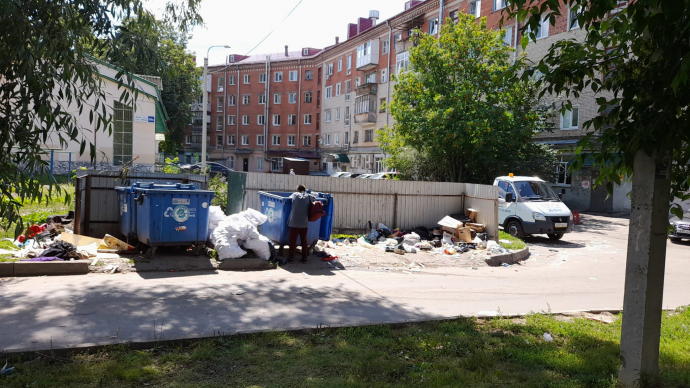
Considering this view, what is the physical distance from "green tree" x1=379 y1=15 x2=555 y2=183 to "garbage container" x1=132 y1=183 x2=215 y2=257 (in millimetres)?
14851

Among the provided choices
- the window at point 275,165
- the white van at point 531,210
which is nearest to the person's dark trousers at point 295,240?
the white van at point 531,210

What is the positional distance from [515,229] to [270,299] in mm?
11075

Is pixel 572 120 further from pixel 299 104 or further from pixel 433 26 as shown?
Result: pixel 299 104

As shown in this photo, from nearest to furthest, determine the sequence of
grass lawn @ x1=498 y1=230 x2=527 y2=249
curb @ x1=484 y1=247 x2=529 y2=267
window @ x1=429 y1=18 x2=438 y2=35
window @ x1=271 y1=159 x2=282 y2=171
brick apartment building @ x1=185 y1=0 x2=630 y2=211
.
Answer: curb @ x1=484 y1=247 x2=529 y2=267 < grass lawn @ x1=498 y1=230 x2=527 y2=249 < brick apartment building @ x1=185 y1=0 x2=630 y2=211 < window @ x1=429 y1=18 x2=438 y2=35 < window @ x1=271 y1=159 x2=282 y2=171

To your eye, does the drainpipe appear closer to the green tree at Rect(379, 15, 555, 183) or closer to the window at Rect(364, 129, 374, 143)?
the window at Rect(364, 129, 374, 143)

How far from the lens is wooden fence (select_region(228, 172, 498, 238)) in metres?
14.5

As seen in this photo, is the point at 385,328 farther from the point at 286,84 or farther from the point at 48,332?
the point at 286,84

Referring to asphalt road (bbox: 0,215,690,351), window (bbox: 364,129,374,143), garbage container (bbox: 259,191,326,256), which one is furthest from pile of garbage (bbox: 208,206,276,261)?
window (bbox: 364,129,374,143)

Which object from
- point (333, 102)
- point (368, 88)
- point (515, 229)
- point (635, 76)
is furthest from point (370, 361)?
point (333, 102)

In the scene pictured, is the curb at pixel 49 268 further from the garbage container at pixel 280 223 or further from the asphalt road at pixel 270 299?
the garbage container at pixel 280 223

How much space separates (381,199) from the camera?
51.4 ft

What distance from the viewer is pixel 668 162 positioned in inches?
166

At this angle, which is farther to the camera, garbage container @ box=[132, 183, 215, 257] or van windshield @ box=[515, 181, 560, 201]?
van windshield @ box=[515, 181, 560, 201]

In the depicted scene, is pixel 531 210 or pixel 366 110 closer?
pixel 531 210
